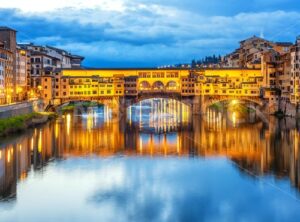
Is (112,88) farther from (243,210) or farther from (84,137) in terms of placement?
(243,210)

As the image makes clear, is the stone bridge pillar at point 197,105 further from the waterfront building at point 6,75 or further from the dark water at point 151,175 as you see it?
the waterfront building at point 6,75

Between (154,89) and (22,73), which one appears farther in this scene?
(154,89)

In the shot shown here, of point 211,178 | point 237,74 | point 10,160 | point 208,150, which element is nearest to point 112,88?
point 237,74

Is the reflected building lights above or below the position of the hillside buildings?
below

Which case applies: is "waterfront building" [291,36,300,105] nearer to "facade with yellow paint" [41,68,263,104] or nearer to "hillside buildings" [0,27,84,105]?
"facade with yellow paint" [41,68,263,104]

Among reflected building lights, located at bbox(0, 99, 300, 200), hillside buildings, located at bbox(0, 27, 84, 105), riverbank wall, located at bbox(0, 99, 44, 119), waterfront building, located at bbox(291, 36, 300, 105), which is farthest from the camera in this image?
hillside buildings, located at bbox(0, 27, 84, 105)

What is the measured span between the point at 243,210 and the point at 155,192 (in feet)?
10.2

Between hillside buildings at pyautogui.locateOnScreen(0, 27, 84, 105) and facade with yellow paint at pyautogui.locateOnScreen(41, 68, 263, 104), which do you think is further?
facade with yellow paint at pyautogui.locateOnScreen(41, 68, 263, 104)

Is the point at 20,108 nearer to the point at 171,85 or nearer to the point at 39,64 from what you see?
the point at 39,64

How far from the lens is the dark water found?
1393 centimetres

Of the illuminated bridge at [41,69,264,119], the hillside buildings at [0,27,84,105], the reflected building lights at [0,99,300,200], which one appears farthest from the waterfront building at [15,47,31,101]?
the reflected building lights at [0,99,300,200]

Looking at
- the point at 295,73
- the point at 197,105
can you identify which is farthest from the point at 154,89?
the point at 295,73

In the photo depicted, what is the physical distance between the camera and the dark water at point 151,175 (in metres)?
13.9

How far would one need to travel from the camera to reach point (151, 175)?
1873 cm
